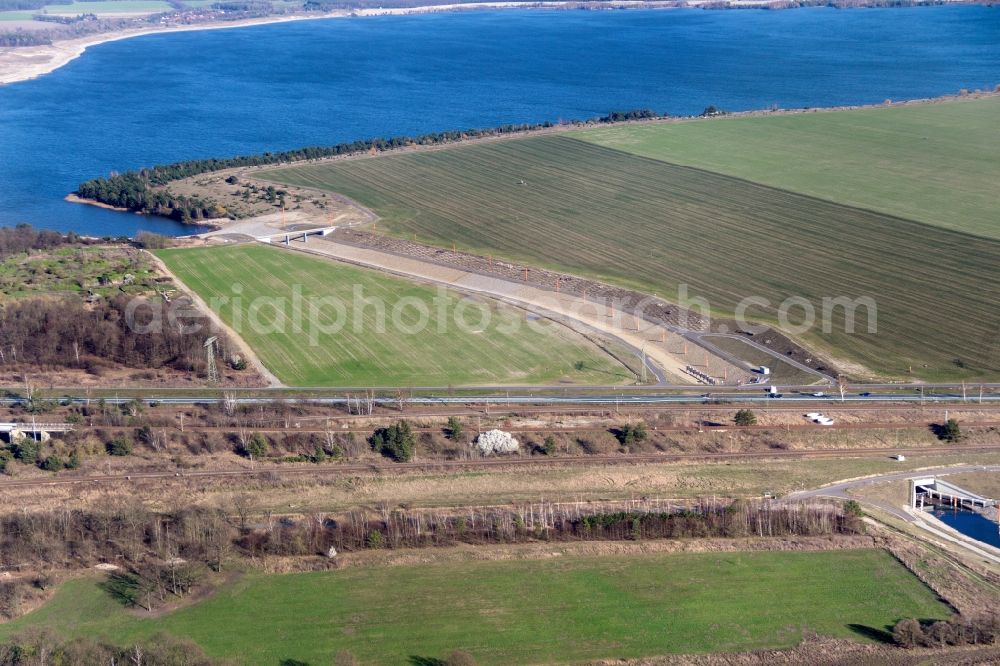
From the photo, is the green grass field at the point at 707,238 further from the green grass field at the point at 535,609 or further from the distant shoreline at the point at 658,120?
the green grass field at the point at 535,609

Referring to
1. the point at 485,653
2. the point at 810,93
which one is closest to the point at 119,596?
the point at 485,653

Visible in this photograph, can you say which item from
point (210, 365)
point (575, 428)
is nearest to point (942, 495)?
point (575, 428)

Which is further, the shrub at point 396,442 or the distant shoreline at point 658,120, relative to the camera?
the distant shoreline at point 658,120

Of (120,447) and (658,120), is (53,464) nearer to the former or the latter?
(120,447)

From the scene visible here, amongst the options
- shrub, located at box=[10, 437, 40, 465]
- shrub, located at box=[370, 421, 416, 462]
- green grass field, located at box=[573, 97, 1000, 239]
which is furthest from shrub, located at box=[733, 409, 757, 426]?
green grass field, located at box=[573, 97, 1000, 239]

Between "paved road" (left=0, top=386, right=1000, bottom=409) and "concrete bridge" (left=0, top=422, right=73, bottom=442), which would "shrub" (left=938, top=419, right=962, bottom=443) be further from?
"concrete bridge" (left=0, top=422, right=73, bottom=442)

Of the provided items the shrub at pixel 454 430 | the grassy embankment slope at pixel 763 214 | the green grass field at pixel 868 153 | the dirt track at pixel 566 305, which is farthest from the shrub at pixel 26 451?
the green grass field at pixel 868 153
